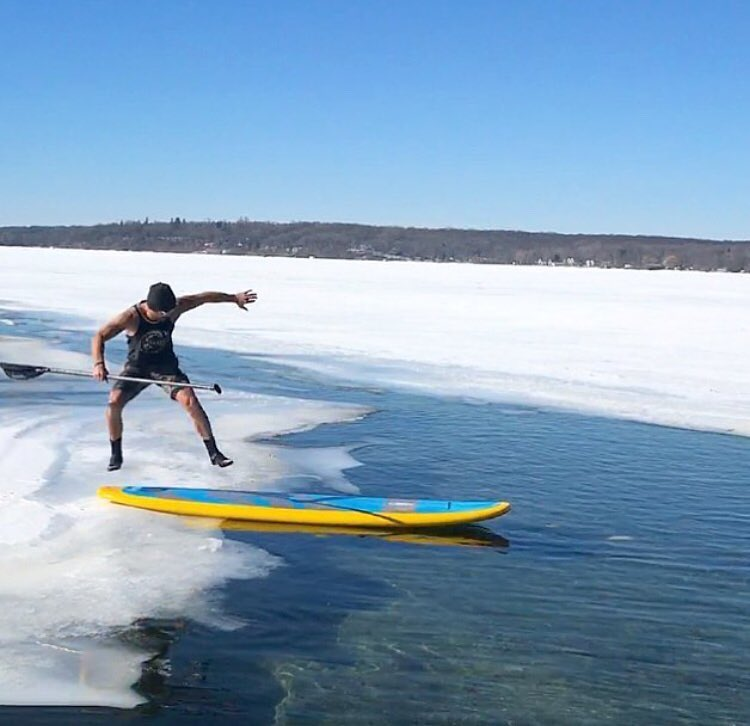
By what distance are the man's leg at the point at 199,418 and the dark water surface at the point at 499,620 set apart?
974mm

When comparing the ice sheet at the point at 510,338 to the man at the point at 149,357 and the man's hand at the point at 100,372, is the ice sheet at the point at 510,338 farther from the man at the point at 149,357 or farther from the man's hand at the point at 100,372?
the man's hand at the point at 100,372

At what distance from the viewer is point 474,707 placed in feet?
13.2

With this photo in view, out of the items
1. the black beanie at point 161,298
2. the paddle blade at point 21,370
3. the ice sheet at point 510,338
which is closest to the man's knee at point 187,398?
the black beanie at point 161,298

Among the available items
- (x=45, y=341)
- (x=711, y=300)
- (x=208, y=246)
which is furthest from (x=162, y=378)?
(x=208, y=246)

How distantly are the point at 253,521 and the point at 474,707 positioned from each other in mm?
2646

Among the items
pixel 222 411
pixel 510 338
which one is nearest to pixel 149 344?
pixel 222 411

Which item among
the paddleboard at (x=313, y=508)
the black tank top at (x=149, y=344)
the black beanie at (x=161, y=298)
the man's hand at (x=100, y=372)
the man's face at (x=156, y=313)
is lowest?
the paddleboard at (x=313, y=508)

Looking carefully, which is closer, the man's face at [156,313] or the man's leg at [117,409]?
the man's face at [156,313]

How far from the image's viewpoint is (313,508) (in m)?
6.43

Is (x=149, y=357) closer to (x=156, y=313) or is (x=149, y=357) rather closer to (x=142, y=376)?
(x=142, y=376)

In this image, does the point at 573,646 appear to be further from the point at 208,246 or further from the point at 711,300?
the point at 208,246

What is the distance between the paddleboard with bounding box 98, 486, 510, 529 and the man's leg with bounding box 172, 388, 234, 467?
0.99 meters

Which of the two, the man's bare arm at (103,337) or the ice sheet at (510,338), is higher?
the man's bare arm at (103,337)

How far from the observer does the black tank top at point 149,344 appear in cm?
742
